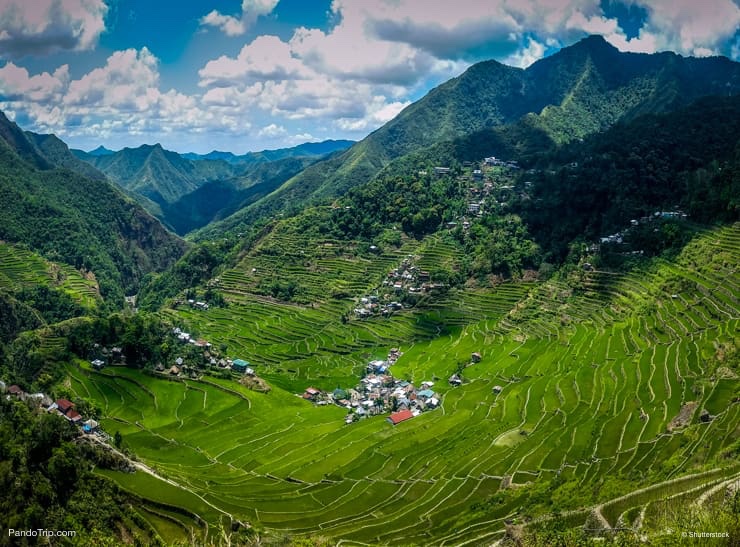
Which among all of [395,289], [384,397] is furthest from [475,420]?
[395,289]

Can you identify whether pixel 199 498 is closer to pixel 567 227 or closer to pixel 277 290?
pixel 277 290

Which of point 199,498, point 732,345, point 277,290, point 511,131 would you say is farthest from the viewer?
point 511,131

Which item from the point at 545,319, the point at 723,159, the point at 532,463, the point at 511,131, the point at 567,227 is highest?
the point at 511,131

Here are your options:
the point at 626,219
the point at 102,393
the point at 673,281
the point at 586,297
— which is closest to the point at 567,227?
the point at 626,219

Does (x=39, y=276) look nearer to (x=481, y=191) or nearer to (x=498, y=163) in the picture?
(x=481, y=191)

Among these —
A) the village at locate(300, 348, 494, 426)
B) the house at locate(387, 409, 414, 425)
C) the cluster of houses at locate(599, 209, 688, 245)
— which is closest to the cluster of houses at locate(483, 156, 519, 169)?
the cluster of houses at locate(599, 209, 688, 245)

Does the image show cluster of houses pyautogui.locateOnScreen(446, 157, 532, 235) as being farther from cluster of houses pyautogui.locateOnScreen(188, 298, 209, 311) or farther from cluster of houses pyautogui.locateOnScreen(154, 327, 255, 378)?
cluster of houses pyautogui.locateOnScreen(154, 327, 255, 378)

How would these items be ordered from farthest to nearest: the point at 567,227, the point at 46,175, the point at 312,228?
the point at 46,175 < the point at 312,228 < the point at 567,227
